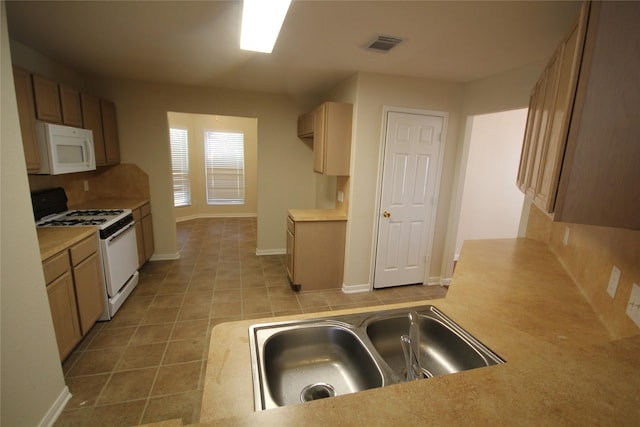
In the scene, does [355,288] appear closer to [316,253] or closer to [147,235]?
[316,253]

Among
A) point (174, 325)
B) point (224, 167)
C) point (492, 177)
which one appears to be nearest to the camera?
point (174, 325)

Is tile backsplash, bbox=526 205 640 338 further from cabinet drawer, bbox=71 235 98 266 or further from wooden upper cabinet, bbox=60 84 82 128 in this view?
wooden upper cabinet, bbox=60 84 82 128

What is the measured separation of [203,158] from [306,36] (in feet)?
16.9

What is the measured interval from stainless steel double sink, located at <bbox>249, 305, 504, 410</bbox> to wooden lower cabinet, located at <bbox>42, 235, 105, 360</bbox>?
1.70 m

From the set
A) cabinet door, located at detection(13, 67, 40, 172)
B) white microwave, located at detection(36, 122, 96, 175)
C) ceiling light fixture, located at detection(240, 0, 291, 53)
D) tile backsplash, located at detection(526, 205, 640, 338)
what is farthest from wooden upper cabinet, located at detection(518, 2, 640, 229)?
white microwave, located at detection(36, 122, 96, 175)

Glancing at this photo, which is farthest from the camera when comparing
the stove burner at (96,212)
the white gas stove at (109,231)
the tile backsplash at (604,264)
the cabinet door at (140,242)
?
the cabinet door at (140,242)

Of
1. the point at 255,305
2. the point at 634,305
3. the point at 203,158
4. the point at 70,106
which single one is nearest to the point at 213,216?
the point at 203,158

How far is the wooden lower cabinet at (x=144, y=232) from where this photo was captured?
11.6 ft

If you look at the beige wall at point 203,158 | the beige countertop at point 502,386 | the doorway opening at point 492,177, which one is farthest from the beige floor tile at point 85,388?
the beige wall at point 203,158

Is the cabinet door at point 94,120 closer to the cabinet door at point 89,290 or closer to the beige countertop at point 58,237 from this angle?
the beige countertop at point 58,237

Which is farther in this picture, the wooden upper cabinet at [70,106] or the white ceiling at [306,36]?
the wooden upper cabinet at [70,106]

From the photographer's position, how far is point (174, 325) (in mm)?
2672

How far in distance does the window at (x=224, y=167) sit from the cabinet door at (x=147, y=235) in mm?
2938

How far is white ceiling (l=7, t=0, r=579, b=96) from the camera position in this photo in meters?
1.72
